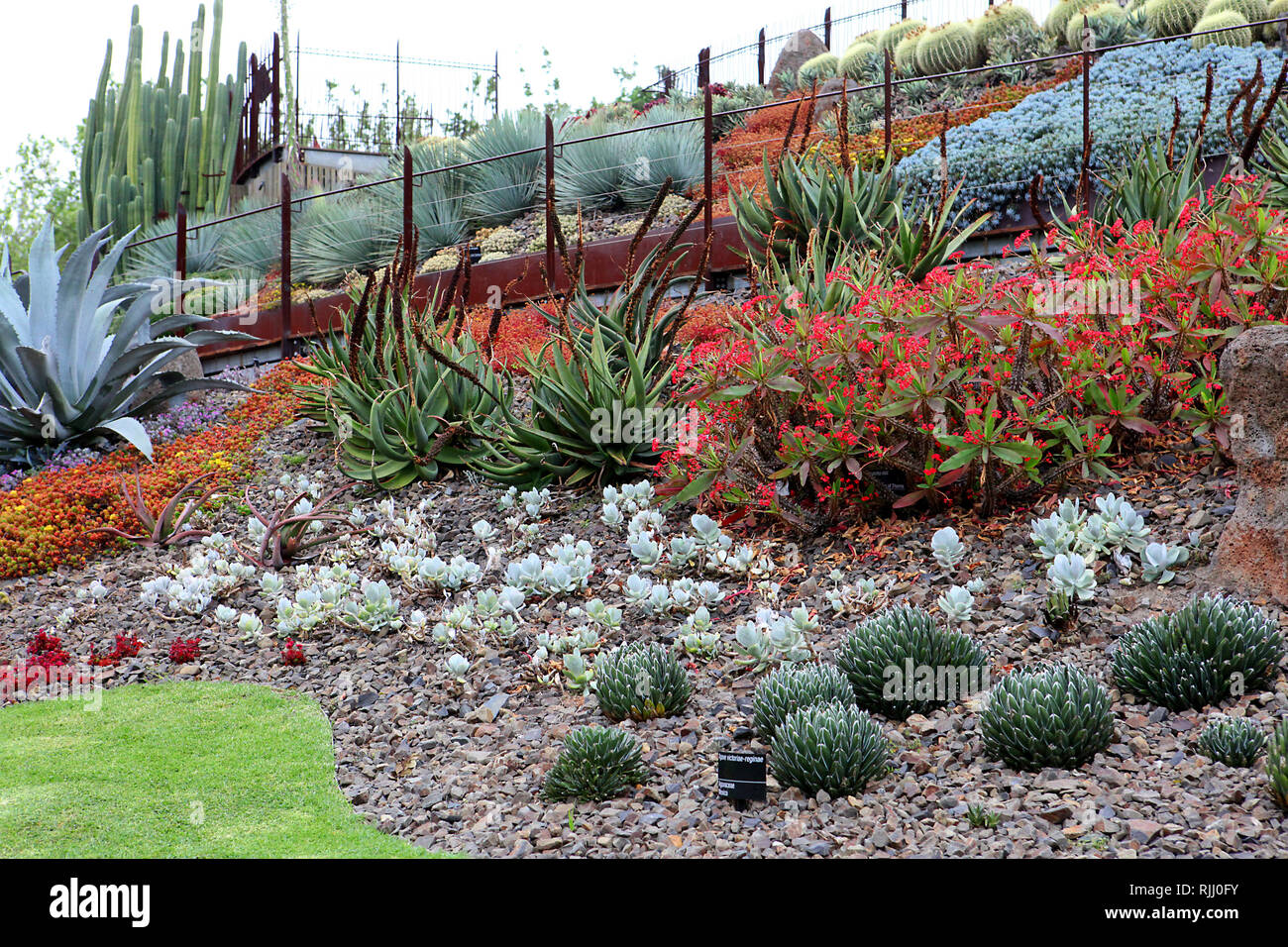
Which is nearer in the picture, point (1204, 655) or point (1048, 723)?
point (1048, 723)

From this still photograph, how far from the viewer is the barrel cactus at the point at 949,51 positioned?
20438 mm

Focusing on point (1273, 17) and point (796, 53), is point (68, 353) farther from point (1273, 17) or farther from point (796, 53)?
point (796, 53)

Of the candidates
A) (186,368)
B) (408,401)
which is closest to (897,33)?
(186,368)

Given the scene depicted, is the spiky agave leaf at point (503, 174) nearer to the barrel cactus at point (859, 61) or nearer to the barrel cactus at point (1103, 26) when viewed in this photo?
the barrel cactus at point (859, 61)

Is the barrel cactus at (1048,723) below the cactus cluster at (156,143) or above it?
below

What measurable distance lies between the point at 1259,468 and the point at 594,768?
110 inches

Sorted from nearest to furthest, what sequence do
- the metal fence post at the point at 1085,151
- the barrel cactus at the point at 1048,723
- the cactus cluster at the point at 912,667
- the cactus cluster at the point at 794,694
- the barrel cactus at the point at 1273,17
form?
the barrel cactus at the point at 1048,723
the cactus cluster at the point at 794,694
the cactus cluster at the point at 912,667
the metal fence post at the point at 1085,151
the barrel cactus at the point at 1273,17

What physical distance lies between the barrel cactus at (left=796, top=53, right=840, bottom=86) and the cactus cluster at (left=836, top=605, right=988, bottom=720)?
1964 cm

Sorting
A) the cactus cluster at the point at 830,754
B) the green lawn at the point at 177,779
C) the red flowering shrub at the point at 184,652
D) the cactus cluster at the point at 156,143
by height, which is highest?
the cactus cluster at the point at 156,143

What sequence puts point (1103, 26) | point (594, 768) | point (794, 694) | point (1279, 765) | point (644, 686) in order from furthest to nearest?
point (1103, 26), point (644, 686), point (794, 694), point (594, 768), point (1279, 765)

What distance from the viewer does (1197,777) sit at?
322 cm

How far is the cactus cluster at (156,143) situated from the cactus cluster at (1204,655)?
751 inches

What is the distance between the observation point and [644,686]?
4.07 metres

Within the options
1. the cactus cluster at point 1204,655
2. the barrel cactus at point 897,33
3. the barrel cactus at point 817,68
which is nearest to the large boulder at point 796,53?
the barrel cactus at point 817,68
